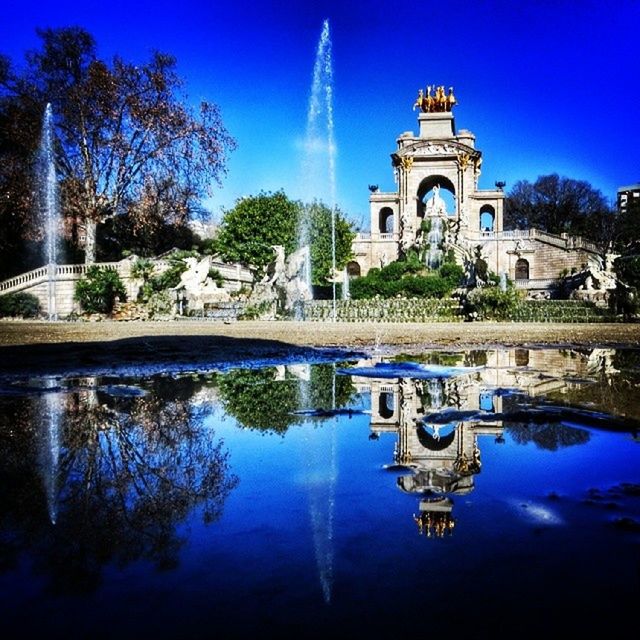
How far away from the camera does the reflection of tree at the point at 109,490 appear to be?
1941mm

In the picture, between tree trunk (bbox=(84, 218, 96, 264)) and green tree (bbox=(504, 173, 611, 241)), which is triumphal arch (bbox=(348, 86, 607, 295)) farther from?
tree trunk (bbox=(84, 218, 96, 264))

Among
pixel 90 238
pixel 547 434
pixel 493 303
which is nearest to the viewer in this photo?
pixel 547 434

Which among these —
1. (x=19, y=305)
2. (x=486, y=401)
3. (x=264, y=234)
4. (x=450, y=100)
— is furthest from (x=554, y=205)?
(x=486, y=401)

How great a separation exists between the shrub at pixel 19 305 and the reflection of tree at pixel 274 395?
956 inches

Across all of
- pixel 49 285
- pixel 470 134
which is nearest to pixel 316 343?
pixel 49 285

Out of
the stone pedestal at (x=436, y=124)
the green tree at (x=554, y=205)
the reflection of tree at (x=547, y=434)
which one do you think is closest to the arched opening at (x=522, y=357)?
the reflection of tree at (x=547, y=434)

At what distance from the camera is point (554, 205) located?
69.9 m

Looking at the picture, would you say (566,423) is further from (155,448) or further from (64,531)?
(64,531)

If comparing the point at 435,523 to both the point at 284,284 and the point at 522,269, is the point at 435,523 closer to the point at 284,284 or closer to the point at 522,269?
the point at 284,284

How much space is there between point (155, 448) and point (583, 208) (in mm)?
75336

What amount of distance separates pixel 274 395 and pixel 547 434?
8.66ft

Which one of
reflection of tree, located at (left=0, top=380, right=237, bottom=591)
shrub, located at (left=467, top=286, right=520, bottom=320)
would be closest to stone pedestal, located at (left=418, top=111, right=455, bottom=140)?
shrub, located at (left=467, top=286, right=520, bottom=320)

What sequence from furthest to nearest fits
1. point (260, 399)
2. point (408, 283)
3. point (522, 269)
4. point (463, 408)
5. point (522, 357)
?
point (522, 269) < point (408, 283) < point (522, 357) < point (260, 399) < point (463, 408)

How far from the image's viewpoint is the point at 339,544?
196 centimetres
